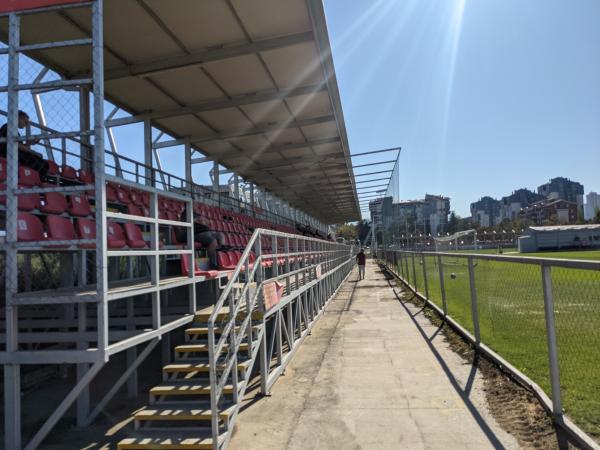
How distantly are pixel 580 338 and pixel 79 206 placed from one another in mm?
6128

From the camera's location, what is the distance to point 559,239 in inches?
1969

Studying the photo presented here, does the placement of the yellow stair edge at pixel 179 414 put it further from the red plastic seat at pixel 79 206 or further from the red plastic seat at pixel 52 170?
the red plastic seat at pixel 52 170

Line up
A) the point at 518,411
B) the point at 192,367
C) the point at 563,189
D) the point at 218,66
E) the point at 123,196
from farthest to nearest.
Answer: the point at 563,189, the point at 218,66, the point at 123,196, the point at 192,367, the point at 518,411

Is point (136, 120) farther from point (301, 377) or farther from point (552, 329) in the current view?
point (552, 329)

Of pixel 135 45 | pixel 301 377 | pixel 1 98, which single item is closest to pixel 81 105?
pixel 135 45

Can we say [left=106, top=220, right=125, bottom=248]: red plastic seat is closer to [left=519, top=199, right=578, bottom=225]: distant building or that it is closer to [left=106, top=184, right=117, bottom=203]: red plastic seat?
[left=106, top=184, right=117, bottom=203]: red plastic seat

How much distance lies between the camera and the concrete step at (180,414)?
4039 millimetres

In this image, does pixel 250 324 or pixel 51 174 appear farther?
pixel 51 174

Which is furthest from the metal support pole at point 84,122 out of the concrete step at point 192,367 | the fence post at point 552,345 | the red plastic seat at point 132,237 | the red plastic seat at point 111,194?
the fence post at point 552,345

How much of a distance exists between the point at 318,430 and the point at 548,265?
8.75 feet

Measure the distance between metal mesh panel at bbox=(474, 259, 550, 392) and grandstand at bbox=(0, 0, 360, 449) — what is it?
308 centimetres

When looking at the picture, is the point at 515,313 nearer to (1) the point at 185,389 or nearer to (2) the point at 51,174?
(1) the point at 185,389

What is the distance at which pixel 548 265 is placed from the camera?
4059 millimetres

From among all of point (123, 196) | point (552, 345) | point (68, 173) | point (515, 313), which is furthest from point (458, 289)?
point (68, 173)
